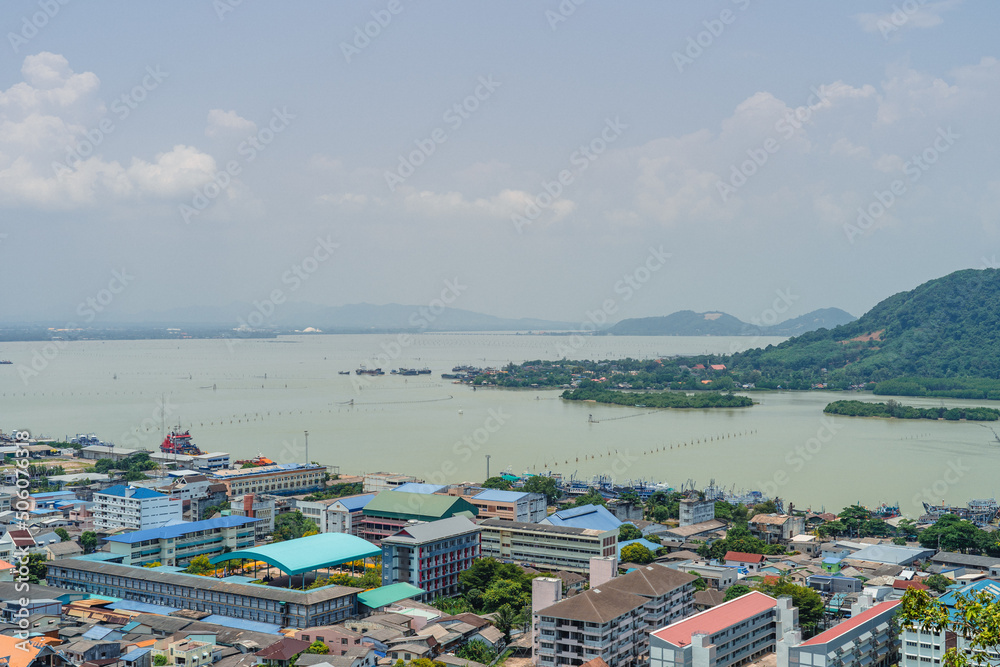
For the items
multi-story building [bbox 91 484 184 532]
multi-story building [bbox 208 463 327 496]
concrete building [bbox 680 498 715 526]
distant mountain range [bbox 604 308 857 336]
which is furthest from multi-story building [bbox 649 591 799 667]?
distant mountain range [bbox 604 308 857 336]

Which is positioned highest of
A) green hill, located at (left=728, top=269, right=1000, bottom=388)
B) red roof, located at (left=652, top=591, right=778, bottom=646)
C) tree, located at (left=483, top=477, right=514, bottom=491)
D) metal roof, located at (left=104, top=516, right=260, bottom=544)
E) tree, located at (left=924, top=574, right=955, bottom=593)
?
green hill, located at (left=728, top=269, right=1000, bottom=388)

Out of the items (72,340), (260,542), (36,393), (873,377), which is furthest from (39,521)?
(72,340)

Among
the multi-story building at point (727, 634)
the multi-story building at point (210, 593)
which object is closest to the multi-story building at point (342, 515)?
the multi-story building at point (210, 593)

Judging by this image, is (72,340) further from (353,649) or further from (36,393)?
(353,649)

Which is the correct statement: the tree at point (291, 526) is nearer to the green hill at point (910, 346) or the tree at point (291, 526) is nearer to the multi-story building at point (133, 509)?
the multi-story building at point (133, 509)

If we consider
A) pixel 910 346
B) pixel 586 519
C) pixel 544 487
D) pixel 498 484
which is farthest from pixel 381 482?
pixel 910 346

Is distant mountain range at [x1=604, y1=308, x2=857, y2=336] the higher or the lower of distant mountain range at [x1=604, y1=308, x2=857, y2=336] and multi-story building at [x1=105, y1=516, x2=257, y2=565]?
the higher

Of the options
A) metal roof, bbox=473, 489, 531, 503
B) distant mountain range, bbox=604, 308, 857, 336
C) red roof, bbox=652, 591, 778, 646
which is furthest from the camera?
distant mountain range, bbox=604, 308, 857, 336

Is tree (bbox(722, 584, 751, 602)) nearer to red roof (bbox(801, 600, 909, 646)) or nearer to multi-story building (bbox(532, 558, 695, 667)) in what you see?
multi-story building (bbox(532, 558, 695, 667))
